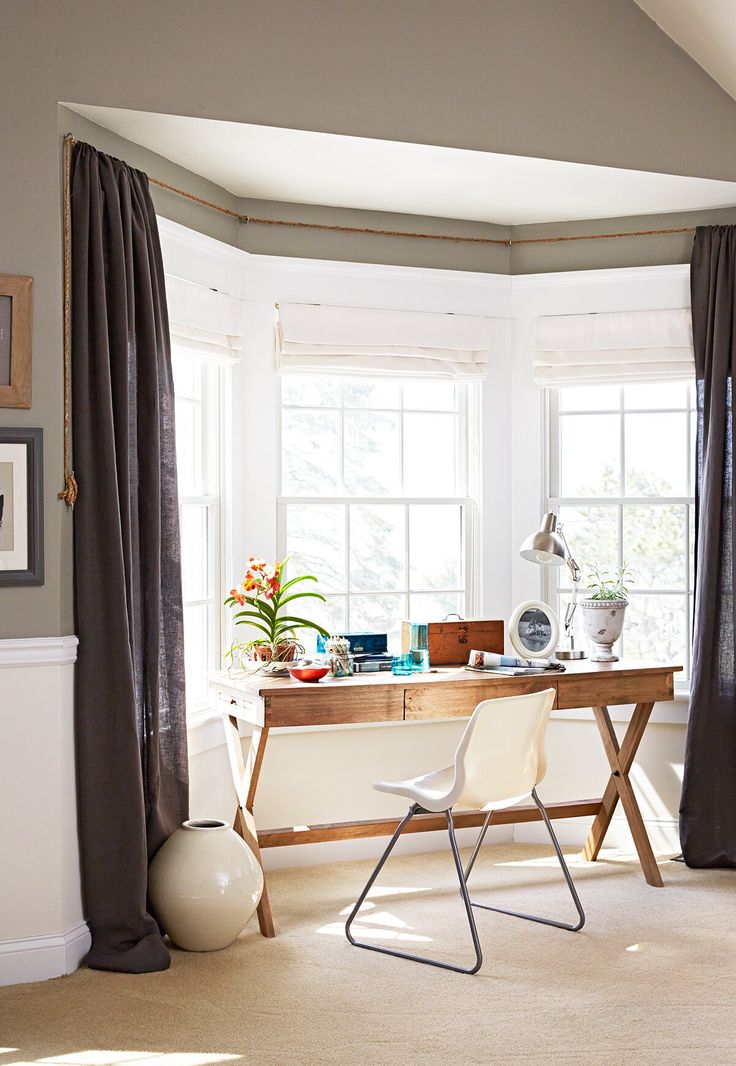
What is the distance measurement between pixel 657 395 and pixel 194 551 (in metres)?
2.15

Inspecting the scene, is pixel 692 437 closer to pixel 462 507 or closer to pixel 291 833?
pixel 462 507

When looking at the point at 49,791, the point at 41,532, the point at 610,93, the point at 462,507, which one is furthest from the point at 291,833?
the point at 610,93

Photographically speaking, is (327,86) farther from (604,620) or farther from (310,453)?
(604,620)

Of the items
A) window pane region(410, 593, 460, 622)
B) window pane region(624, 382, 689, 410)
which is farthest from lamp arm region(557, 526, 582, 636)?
window pane region(624, 382, 689, 410)

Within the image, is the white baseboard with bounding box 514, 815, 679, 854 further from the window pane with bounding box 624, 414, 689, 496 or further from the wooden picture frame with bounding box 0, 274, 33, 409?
the wooden picture frame with bounding box 0, 274, 33, 409

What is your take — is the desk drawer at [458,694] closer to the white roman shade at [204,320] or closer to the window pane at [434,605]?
the window pane at [434,605]

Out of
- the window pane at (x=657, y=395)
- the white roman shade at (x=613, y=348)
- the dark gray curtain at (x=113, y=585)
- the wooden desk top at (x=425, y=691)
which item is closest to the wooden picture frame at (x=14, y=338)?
the dark gray curtain at (x=113, y=585)

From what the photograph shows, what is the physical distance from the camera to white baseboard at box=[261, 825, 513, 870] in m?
4.40

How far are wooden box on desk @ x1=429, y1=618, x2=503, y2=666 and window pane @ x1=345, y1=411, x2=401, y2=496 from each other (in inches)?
30.2

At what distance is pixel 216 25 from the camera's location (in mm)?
3488

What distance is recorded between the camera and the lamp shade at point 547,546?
422 centimetres

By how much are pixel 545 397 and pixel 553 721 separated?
1.46 meters

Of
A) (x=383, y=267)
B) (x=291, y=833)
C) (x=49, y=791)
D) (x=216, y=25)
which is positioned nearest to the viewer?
(x=49, y=791)

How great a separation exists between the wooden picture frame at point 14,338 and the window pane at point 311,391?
57.1 inches
